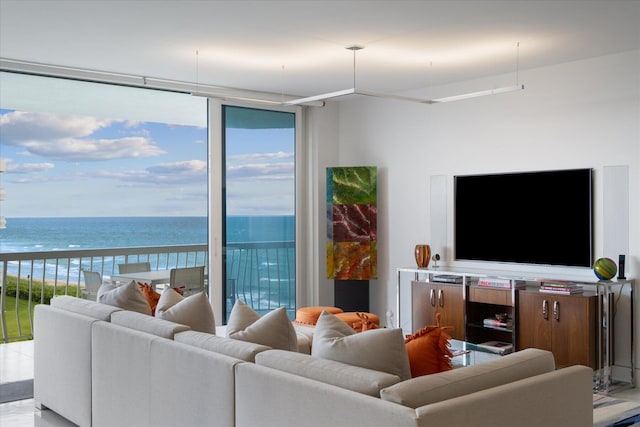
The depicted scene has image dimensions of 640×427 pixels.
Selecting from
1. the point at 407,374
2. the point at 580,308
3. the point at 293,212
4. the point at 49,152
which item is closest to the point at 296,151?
the point at 293,212

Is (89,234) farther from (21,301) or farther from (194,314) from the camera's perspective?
(194,314)

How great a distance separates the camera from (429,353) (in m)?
2.92

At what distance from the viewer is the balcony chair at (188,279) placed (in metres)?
6.14

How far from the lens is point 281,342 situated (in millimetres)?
3301

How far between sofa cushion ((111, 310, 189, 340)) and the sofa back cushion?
8 centimetres

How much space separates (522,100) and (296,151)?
9.14 ft

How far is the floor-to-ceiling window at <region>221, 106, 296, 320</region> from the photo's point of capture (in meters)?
7.66

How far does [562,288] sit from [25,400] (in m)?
4.34

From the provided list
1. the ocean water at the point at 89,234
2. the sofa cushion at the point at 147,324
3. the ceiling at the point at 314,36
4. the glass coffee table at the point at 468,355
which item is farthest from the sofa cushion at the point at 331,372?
the ocean water at the point at 89,234

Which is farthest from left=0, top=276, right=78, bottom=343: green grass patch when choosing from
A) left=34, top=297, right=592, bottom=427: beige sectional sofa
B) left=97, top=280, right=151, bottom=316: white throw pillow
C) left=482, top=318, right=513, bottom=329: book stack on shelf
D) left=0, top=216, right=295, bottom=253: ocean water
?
left=34, top=297, right=592, bottom=427: beige sectional sofa

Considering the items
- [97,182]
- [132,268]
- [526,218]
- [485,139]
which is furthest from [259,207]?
[97,182]

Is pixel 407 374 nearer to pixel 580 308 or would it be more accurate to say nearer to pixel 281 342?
pixel 281 342

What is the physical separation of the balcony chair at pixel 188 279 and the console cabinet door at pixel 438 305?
216cm

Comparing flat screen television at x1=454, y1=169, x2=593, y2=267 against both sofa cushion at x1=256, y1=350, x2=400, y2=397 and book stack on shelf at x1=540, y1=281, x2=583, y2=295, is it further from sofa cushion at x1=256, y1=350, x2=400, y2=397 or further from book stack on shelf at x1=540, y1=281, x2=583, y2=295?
sofa cushion at x1=256, y1=350, x2=400, y2=397
